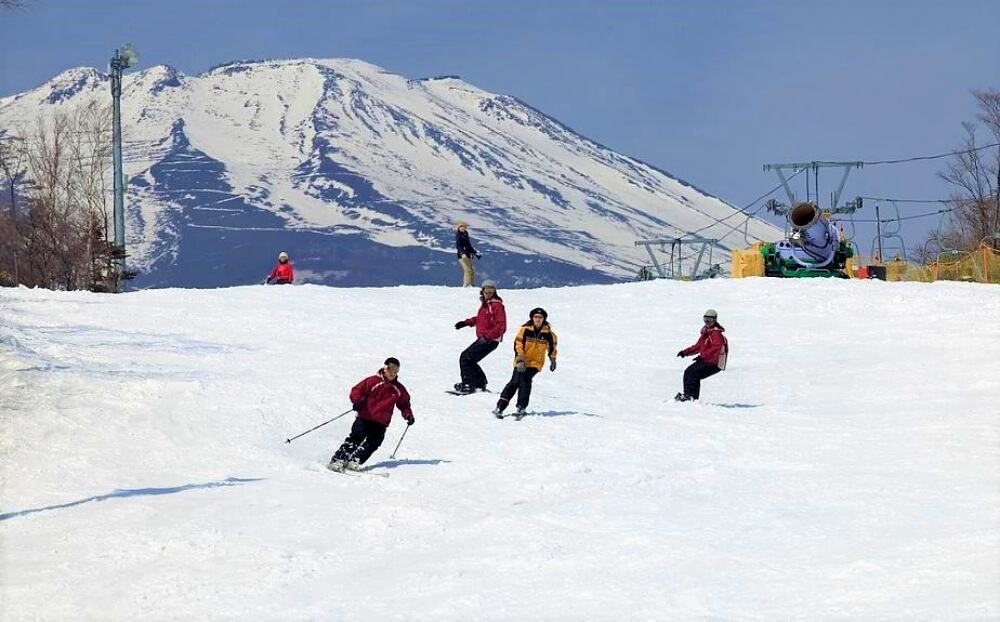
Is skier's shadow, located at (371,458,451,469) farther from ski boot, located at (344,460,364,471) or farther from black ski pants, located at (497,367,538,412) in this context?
black ski pants, located at (497,367,538,412)

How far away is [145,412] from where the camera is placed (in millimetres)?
16469

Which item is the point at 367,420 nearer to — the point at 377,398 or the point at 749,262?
the point at 377,398

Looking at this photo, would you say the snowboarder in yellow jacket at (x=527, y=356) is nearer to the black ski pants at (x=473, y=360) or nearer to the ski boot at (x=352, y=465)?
the black ski pants at (x=473, y=360)

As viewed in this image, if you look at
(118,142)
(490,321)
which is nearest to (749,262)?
(118,142)

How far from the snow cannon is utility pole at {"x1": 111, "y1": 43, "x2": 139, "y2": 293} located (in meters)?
20.1

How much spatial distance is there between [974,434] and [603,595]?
8254 millimetres

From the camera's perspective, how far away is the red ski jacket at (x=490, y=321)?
19.5 metres

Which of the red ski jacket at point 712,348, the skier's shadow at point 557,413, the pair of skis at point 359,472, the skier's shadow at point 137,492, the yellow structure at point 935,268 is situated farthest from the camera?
the yellow structure at point 935,268

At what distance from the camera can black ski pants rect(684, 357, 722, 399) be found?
19.9 metres

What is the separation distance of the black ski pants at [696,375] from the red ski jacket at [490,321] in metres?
2.65

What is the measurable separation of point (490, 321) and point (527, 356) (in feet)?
6.52

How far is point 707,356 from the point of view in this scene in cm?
1992

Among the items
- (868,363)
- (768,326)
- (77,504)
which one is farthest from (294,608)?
(768,326)

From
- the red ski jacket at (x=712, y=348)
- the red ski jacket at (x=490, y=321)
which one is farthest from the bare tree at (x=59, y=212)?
the red ski jacket at (x=712, y=348)
